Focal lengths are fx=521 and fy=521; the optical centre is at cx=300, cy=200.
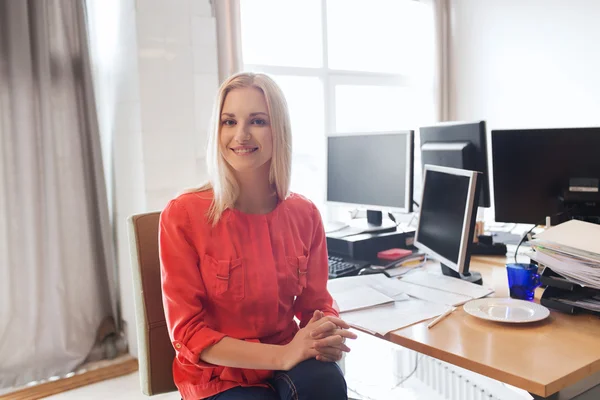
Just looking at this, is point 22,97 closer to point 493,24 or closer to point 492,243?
point 492,243

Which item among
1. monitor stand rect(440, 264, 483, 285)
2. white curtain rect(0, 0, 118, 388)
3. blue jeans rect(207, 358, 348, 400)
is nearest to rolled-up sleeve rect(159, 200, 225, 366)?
blue jeans rect(207, 358, 348, 400)

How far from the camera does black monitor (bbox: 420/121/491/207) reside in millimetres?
1987

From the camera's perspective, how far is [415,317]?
1.38 meters

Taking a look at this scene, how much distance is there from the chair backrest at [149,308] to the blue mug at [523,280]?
3.22 feet

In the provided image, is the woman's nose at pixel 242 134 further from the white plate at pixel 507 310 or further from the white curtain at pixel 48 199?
the white curtain at pixel 48 199

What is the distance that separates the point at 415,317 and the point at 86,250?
199cm

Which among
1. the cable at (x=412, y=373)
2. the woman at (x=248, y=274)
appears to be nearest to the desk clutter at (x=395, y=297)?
the woman at (x=248, y=274)

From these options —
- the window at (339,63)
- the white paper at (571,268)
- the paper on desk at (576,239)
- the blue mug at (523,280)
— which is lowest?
the blue mug at (523,280)

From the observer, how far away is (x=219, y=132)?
4.40 feet

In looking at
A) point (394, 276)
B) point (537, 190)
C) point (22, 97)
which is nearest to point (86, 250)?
point (22, 97)

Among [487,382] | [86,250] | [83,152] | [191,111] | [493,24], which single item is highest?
[493,24]

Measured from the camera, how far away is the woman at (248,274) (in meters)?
1.19

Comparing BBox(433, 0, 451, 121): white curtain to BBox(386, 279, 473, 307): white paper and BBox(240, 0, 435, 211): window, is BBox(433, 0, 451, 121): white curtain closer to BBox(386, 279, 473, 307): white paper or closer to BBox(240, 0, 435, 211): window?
BBox(240, 0, 435, 211): window

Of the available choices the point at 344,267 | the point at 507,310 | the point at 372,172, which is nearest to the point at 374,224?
the point at 372,172
